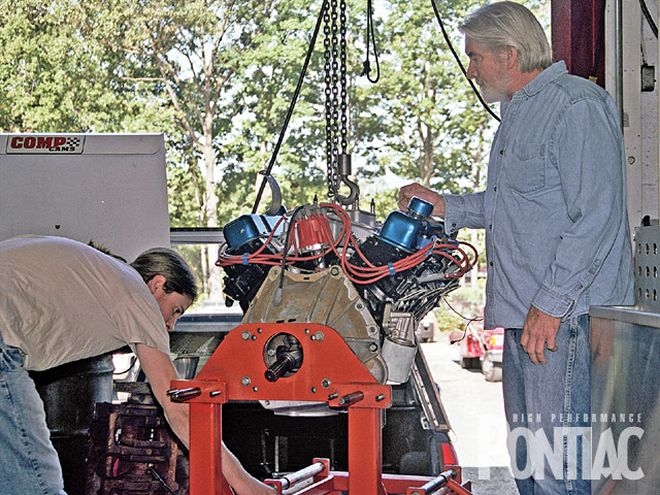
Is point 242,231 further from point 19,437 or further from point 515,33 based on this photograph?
point 515,33

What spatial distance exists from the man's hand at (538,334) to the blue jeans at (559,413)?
25 mm

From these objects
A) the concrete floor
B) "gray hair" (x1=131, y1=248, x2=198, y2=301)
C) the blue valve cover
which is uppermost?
the blue valve cover

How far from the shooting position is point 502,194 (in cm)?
275

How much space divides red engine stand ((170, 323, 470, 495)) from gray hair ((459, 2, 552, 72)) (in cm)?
100

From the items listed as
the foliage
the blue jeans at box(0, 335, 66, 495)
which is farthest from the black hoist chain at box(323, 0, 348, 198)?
the foliage

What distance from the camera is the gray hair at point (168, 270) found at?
9.98 ft

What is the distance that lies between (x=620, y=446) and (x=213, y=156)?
10978 millimetres

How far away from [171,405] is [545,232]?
1.21 m

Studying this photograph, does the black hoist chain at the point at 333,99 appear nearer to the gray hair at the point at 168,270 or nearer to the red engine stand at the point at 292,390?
the gray hair at the point at 168,270

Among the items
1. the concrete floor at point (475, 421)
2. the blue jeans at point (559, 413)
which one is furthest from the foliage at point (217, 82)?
the blue jeans at point (559, 413)

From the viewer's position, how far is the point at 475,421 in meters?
9.76

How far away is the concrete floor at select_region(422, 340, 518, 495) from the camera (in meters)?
8.08

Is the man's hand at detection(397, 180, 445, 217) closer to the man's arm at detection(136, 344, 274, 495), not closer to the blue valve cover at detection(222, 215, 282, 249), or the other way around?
the blue valve cover at detection(222, 215, 282, 249)

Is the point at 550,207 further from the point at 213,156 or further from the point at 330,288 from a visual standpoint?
the point at 213,156
